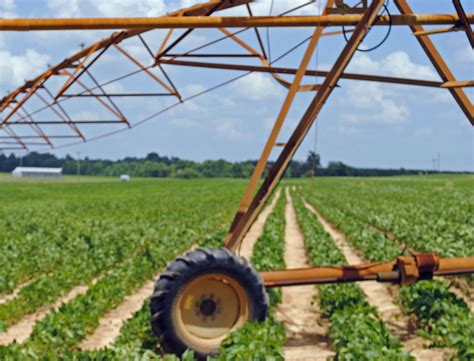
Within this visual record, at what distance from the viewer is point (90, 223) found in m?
21.1

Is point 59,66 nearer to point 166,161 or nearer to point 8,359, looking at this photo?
point 8,359

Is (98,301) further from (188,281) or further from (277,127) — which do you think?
(277,127)

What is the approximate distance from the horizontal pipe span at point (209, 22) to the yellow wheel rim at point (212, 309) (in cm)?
231

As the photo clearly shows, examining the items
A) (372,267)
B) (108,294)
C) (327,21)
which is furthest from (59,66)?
(372,267)

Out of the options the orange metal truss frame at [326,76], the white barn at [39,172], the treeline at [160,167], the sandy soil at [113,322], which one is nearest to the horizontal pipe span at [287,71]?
the orange metal truss frame at [326,76]

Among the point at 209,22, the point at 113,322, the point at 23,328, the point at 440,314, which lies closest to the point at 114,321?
the point at 113,322

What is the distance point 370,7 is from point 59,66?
441cm

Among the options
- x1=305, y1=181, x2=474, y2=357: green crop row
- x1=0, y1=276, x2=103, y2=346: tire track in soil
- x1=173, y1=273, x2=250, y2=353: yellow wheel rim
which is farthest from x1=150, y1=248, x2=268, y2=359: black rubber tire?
x1=0, y1=276, x2=103, y2=346: tire track in soil

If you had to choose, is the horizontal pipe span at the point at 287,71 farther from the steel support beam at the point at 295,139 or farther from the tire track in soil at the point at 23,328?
the tire track in soil at the point at 23,328

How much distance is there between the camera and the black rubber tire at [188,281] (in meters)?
6.09

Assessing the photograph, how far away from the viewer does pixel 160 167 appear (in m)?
149

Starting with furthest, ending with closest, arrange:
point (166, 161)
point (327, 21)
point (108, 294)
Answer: point (166, 161), point (108, 294), point (327, 21)

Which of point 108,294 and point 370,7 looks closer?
point 370,7

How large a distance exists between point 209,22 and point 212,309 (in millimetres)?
2687
